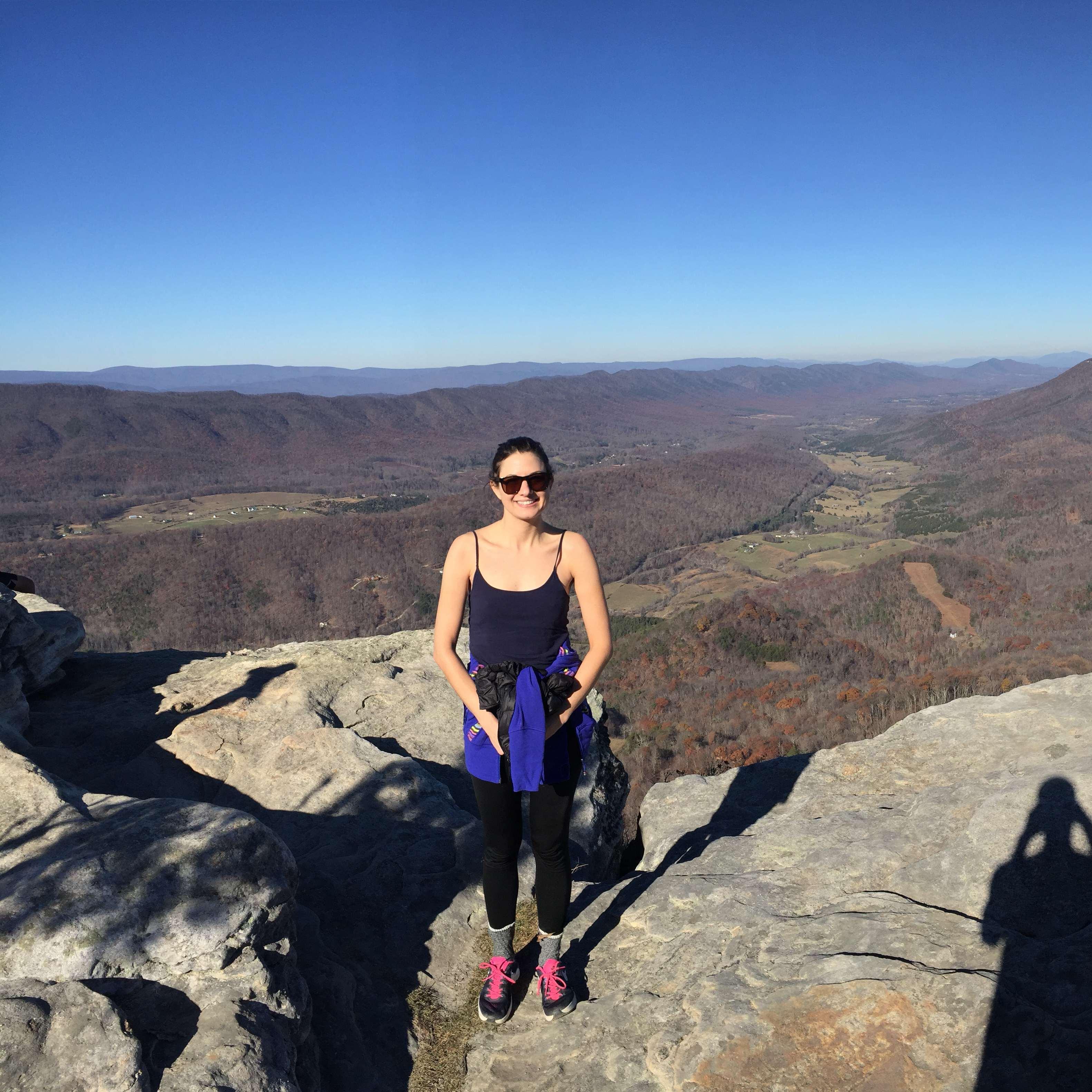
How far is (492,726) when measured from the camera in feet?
11.7

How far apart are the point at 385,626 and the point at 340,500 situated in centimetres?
6892

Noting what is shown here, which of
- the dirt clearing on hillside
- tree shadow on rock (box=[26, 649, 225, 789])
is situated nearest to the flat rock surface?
tree shadow on rock (box=[26, 649, 225, 789])

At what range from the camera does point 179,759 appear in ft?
24.6

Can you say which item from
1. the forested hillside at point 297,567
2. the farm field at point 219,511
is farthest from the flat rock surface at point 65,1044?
the farm field at point 219,511

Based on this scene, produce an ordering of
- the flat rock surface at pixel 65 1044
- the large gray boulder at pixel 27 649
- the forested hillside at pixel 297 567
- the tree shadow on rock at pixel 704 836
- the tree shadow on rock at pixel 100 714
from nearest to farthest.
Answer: the flat rock surface at pixel 65 1044 → the tree shadow on rock at pixel 704 836 → the tree shadow on rock at pixel 100 714 → the large gray boulder at pixel 27 649 → the forested hillside at pixel 297 567

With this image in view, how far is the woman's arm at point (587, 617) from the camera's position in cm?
356

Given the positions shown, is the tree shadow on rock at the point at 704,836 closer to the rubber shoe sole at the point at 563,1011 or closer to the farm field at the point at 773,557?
the rubber shoe sole at the point at 563,1011

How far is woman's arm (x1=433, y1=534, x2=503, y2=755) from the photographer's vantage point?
359cm

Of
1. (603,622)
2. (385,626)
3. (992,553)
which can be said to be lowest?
(385,626)

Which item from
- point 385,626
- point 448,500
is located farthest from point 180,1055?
point 448,500

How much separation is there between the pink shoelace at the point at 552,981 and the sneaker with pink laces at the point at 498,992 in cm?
21

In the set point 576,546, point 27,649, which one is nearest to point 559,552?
point 576,546

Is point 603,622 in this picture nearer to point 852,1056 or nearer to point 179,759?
point 852,1056

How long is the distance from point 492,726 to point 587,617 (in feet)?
2.46
